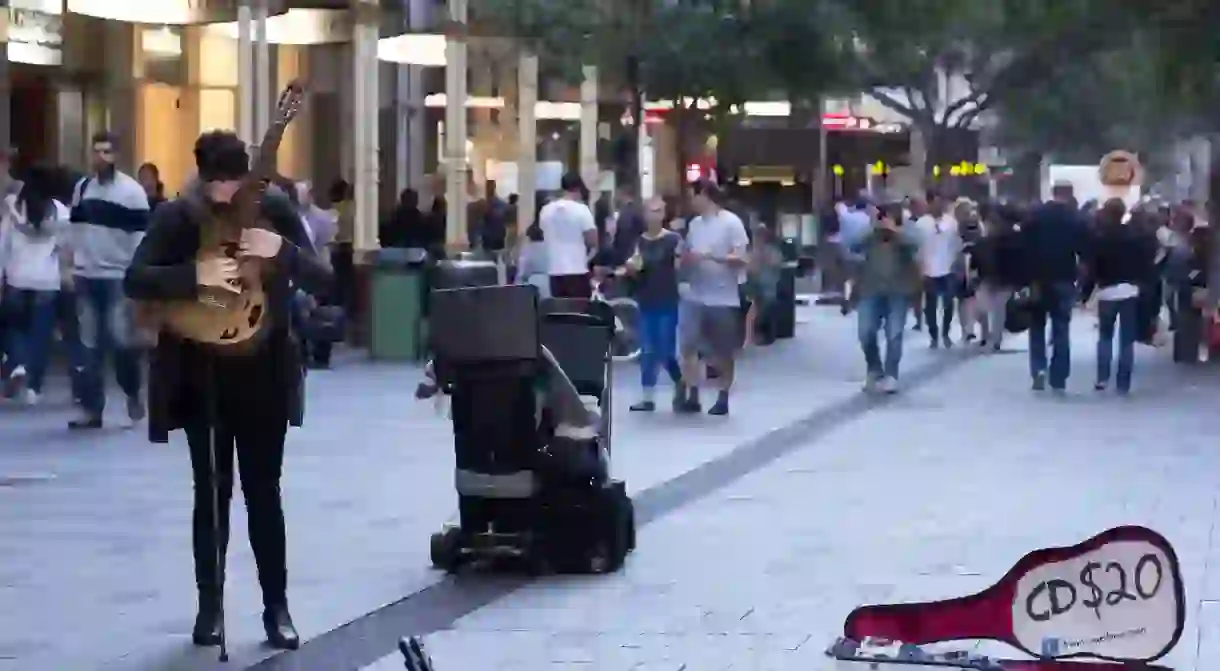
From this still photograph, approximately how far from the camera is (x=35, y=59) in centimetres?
2355

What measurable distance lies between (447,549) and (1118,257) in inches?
453

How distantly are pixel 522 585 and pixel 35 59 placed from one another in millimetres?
15077

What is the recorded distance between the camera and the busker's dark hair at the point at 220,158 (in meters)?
7.96

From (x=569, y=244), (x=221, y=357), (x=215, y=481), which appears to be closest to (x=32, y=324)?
(x=569, y=244)

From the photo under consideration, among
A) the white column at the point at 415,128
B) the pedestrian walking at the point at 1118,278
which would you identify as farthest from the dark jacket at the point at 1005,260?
the white column at the point at 415,128

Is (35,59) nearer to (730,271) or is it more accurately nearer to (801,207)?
(730,271)

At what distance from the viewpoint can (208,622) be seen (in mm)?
8297

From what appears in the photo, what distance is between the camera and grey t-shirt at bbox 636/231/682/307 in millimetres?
17594

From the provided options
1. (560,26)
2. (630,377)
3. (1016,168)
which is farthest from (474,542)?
(1016,168)

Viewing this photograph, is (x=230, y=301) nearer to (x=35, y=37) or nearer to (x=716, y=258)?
(x=716, y=258)

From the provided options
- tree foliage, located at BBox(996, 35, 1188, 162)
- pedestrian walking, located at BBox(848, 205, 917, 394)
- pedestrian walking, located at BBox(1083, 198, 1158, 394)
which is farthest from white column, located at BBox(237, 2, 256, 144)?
tree foliage, located at BBox(996, 35, 1188, 162)

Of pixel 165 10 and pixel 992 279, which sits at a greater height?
pixel 165 10

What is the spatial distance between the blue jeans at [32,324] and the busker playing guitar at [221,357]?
9082 millimetres

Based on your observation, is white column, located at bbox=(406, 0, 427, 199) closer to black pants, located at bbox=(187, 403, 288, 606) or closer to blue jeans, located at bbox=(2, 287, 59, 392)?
blue jeans, located at bbox=(2, 287, 59, 392)
